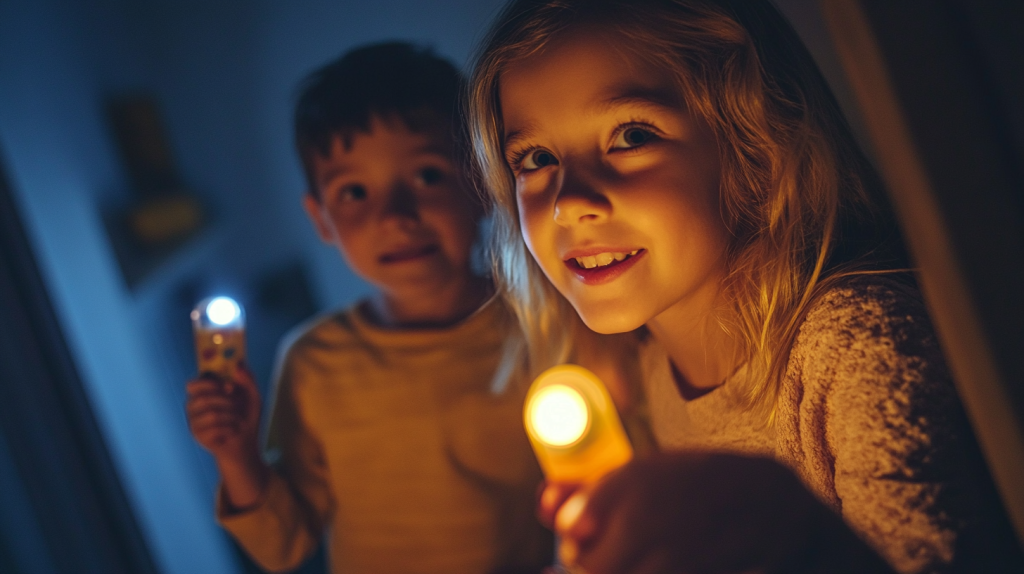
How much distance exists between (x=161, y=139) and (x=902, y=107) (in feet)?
4.47

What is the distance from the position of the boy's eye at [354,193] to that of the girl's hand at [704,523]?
611 millimetres

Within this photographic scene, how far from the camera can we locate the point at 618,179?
1.78 ft

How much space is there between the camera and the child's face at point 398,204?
2.75 ft

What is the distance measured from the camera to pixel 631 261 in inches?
22.0

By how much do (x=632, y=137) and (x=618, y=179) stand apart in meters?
0.05

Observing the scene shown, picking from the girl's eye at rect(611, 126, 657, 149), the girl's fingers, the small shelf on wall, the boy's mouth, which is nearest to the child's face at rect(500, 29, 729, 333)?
the girl's eye at rect(611, 126, 657, 149)

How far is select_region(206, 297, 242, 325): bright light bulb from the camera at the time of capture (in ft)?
2.56

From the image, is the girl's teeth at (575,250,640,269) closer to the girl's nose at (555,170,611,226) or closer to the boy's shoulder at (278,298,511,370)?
the girl's nose at (555,170,611,226)

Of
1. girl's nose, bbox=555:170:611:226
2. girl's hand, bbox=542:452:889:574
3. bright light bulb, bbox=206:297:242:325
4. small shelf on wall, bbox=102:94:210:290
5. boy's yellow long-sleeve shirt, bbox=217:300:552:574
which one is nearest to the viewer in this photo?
girl's hand, bbox=542:452:889:574

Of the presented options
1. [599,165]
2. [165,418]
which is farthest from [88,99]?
[599,165]

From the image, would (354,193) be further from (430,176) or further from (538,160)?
(538,160)

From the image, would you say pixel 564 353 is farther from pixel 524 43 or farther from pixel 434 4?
pixel 434 4

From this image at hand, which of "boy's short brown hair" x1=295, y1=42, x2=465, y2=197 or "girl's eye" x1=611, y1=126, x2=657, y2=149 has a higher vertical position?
"boy's short brown hair" x1=295, y1=42, x2=465, y2=197

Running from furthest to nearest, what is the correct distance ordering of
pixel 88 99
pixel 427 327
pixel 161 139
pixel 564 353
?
pixel 161 139, pixel 88 99, pixel 427 327, pixel 564 353
